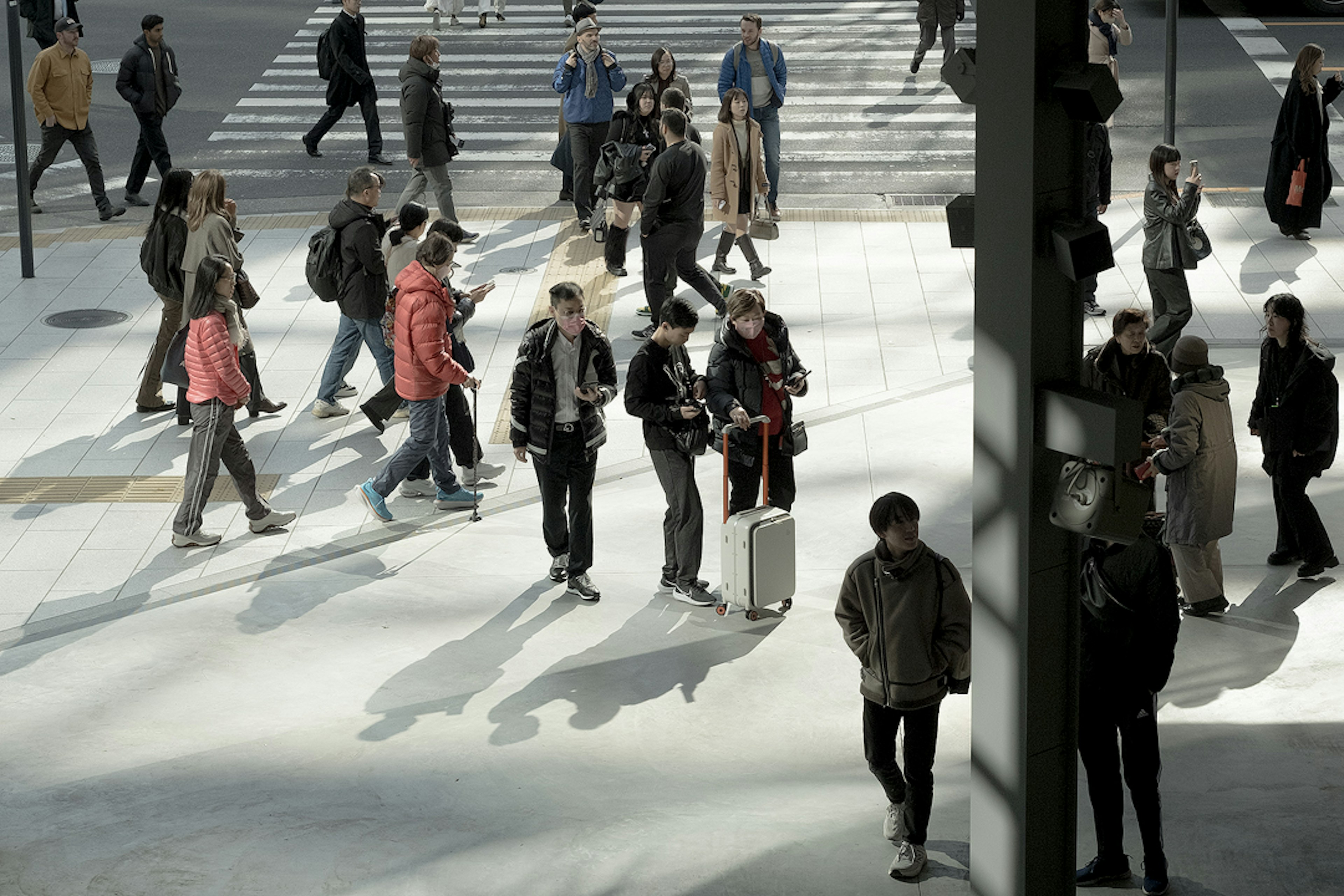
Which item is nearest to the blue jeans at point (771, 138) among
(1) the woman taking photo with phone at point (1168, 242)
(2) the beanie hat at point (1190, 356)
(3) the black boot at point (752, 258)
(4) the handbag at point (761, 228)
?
(3) the black boot at point (752, 258)

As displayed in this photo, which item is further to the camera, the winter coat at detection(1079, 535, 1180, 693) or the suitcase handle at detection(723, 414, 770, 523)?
the suitcase handle at detection(723, 414, 770, 523)

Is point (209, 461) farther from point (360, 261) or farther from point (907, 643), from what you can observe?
point (907, 643)

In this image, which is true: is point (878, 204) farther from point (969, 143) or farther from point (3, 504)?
point (3, 504)

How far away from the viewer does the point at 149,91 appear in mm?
20016

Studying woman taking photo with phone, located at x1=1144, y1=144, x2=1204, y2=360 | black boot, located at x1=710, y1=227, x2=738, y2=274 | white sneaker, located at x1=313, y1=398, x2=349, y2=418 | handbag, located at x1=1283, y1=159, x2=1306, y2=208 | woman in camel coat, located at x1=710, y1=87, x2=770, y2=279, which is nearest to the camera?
woman taking photo with phone, located at x1=1144, y1=144, x2=1204, y2=360

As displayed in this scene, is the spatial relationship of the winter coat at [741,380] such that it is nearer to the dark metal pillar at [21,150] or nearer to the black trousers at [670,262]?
the black trousers at [670,262]

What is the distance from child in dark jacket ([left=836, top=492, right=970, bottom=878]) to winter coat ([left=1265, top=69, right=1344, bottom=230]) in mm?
11757

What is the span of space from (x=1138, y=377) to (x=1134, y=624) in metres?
2.89

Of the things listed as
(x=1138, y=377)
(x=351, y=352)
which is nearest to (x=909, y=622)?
(x=1138, y=377)

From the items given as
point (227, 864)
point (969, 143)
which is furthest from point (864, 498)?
point (969, 143)

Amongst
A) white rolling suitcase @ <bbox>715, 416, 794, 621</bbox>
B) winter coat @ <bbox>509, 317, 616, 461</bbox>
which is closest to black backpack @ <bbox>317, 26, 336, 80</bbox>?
winter coat @ <bbox>509, 317, 616, 461</bbox>

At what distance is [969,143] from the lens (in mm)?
22422

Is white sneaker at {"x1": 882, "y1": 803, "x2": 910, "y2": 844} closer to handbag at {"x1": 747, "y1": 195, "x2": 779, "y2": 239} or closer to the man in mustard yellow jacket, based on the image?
handbag at {"x1": 747, "y1": 195, "x2": 779, "y2": 239}

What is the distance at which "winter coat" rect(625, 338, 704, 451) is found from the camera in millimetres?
10297
